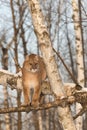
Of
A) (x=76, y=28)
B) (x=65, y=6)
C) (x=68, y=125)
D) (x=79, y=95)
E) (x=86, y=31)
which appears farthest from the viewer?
(x=86, y=31)

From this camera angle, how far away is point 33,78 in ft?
13.6

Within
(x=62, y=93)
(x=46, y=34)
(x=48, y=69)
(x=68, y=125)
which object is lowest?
(x=68, y=125)

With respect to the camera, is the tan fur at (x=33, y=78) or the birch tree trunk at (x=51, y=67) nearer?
the birch tree trunk at (x=51, y=67)

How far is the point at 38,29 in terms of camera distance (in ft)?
11.7

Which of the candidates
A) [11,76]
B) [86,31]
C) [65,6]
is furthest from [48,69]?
[86,31]

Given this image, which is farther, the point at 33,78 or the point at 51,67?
the point at 33,78

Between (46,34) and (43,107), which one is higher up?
(46,34)

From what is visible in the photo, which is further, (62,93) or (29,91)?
(29,91)

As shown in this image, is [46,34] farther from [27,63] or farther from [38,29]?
[27,63]

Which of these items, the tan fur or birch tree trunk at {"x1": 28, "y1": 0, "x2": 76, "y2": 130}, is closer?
birch tree trunk at {"x1": 28, "y1": 0, "x2": 76, "y2": 130}

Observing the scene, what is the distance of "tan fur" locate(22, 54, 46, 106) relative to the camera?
13.7 ft

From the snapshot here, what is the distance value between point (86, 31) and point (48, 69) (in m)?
21.9

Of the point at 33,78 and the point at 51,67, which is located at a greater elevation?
the point at 51,67

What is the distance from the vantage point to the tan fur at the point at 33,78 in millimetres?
4164
